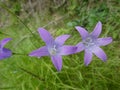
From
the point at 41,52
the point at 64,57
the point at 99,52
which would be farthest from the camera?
the point at 64,57

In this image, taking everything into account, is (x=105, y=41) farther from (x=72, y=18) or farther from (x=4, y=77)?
(x=72, y=18)

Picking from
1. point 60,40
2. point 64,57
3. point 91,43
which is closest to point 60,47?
point 60,40

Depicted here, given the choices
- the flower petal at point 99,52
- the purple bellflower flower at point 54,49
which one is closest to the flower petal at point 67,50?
the purple bellflower flower at point 54,49

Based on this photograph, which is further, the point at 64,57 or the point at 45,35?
the point at 64,57

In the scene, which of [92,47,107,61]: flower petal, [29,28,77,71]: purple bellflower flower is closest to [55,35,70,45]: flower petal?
[29,28,77,71]: purple bellflower flower

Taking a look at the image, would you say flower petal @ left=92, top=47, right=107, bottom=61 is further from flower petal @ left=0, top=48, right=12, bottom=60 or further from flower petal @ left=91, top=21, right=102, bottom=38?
flower petal @ left=0, top=48, right=12, bottom=60

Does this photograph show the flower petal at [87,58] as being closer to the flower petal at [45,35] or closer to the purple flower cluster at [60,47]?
the purple flower cluster at [60,47]

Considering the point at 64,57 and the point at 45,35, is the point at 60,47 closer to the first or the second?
the point at 45,35
